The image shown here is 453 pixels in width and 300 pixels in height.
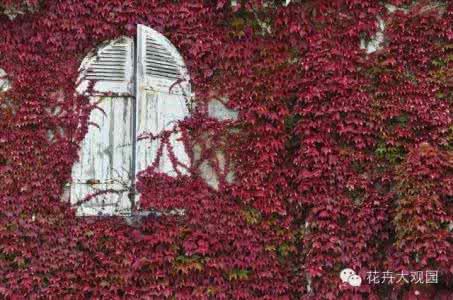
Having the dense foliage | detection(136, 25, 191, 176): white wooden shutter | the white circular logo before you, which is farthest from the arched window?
the white circular logo

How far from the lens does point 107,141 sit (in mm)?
6203

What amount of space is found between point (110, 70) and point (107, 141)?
714 millimetres

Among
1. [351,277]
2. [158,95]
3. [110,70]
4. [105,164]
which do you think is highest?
[110,70]

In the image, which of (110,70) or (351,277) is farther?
(110,70)

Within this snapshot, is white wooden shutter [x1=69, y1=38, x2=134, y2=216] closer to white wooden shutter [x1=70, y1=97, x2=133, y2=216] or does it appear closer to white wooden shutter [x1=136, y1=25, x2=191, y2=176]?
white wooden shutter [x1=70, y1=97, x2=133, y2=216]

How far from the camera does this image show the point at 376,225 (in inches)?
246

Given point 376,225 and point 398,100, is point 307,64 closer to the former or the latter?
A: point 398,100

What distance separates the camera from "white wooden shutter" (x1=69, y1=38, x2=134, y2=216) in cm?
611

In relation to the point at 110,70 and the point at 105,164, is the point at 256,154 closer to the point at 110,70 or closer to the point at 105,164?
the point at 105,164

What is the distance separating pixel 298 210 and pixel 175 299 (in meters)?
1.50

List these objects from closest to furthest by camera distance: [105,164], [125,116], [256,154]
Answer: [105,164]
[125,116]
[256,154]

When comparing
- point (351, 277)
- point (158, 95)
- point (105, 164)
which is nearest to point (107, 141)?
point (105, 164)

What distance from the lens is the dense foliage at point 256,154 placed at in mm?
6023

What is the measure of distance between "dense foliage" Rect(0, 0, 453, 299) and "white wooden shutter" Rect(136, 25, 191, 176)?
0.14 meters
